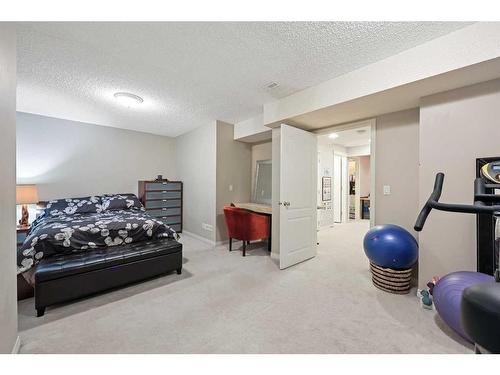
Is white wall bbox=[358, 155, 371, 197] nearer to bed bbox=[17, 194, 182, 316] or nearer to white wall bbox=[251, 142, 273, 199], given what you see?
white wall bbox=[251, 142, 273, 199]

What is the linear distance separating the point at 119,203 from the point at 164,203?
91 centimetres

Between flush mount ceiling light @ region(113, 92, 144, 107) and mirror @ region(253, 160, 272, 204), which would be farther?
mirror @ region(253, 160, 272, 204)

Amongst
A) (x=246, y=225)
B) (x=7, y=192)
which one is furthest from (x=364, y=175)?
(x=7, y=192)

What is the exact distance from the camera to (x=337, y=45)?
1760 mm

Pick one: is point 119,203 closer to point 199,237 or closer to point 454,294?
point 199,237

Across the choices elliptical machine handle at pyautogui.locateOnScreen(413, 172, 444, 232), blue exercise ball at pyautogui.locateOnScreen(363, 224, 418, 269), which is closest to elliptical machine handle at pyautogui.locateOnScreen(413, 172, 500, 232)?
elliptical machine handle at pyautogui.locateOnScreen(413, 172, 444, 232)

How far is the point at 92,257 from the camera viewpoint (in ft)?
6.97

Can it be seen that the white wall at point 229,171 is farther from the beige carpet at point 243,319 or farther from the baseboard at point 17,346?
the baseboard at point 17,346

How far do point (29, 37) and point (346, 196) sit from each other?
276 inches

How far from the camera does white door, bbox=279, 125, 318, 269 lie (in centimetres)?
280

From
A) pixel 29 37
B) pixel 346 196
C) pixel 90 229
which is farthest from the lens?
pixel 346 196

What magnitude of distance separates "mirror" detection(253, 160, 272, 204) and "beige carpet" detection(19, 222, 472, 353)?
5.93 ft

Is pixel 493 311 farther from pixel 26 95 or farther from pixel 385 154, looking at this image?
pixel 26 95

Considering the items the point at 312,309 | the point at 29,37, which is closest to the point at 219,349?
the point at 312,309
